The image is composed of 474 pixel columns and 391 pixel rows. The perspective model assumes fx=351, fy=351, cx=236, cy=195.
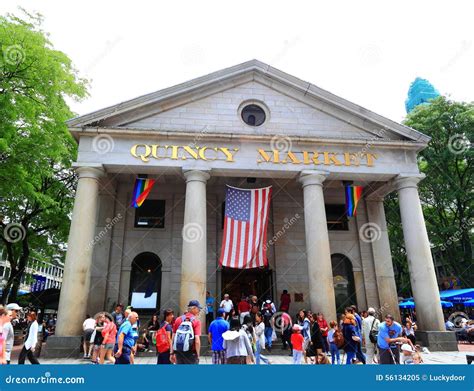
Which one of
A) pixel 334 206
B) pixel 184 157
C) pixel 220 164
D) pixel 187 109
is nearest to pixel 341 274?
pixel 334 206

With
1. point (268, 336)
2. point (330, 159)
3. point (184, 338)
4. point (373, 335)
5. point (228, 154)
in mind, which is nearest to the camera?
point (184, 338)

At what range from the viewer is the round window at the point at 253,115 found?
1852 centimetres

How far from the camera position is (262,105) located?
18.8 meters

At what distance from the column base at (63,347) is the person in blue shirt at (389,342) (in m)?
10.9

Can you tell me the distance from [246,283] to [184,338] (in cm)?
1247

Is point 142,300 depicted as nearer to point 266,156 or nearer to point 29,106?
point 266,156

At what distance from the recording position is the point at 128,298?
18203mm

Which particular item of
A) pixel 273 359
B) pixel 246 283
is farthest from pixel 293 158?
pixel 273 359

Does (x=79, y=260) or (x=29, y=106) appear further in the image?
(x=29, y=106)

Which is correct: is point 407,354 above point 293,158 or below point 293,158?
below

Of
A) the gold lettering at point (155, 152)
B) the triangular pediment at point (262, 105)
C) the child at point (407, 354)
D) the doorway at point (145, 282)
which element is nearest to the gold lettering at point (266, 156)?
the triangular pediment at point (262, 105)

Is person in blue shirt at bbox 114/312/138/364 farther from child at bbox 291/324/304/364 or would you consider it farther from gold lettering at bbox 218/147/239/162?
gold lettering at bbox 218/147/239/162
